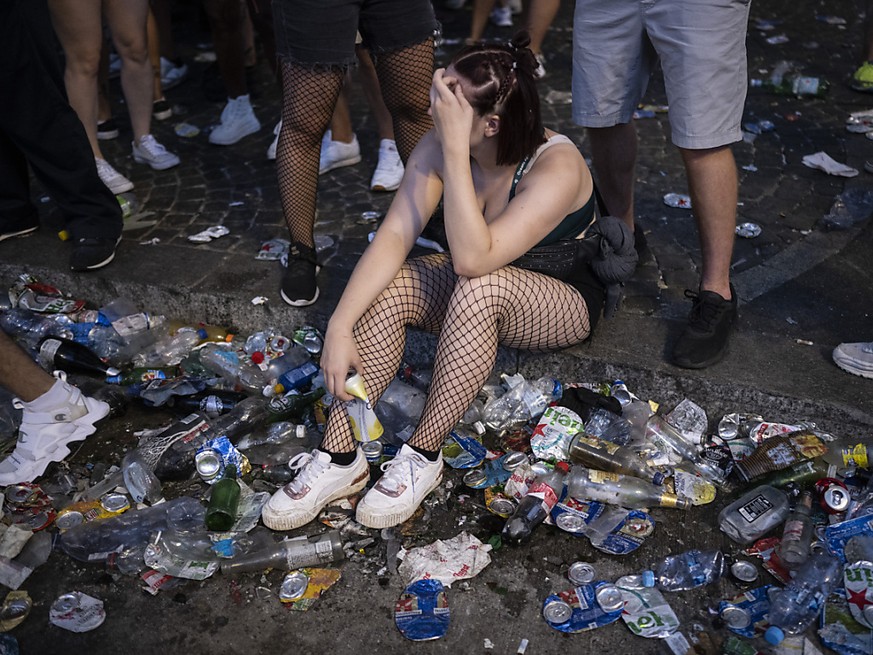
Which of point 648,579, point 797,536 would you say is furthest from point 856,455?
point 648,579

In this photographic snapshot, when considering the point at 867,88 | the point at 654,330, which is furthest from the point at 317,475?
the point at 867,88

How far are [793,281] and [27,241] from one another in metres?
3.71

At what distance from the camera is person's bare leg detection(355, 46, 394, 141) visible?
15.8 ft

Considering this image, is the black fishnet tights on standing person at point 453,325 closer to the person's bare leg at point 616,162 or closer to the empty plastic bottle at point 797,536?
the person's bare leg at point 616,162

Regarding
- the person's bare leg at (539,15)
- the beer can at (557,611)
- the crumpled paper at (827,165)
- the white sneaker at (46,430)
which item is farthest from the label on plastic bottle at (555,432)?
the person's bare leg at (539,15)

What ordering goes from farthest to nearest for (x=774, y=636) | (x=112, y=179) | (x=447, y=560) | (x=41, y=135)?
(x=112, y=179) < (x=41, y=135) < (x=447, y=560) < (x=774, y=636)

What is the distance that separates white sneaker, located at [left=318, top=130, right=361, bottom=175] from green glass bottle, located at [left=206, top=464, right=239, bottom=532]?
2447 millimetres

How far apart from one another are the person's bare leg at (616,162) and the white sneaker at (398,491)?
145cm

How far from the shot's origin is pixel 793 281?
3910 mm

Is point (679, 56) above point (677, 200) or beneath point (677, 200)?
above

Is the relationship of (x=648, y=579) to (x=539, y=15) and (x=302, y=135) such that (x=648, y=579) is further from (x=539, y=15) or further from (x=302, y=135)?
(x=539, y=15)

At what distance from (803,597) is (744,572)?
191 millimetres

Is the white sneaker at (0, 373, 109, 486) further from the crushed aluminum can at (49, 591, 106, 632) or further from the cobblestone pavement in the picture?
the crushed aluminum can at (49, 591, 106, 632)

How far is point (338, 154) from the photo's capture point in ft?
16.7
